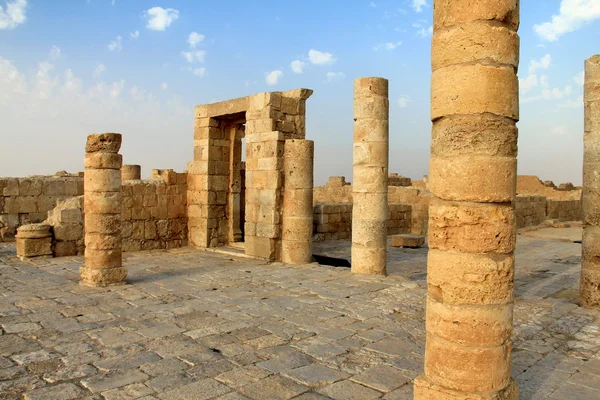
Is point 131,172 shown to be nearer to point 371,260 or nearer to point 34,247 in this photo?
point 34,247

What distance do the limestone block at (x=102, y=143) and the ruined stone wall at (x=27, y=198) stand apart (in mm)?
5242

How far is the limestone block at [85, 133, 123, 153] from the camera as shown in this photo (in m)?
8.97

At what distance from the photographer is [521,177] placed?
33469mm

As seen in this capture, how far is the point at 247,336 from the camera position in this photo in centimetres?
596

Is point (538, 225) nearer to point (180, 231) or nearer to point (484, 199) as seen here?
point (180, 231)

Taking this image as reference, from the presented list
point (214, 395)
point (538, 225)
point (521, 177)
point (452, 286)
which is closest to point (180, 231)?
point (214, 395)

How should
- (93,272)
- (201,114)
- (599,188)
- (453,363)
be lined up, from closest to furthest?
(453,363) < (599,188) < (93,272) < (201,114)

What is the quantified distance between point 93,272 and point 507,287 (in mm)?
7019

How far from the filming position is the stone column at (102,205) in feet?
29.3

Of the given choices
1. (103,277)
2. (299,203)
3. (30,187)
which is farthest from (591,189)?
(30,187)

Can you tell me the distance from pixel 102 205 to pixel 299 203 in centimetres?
434

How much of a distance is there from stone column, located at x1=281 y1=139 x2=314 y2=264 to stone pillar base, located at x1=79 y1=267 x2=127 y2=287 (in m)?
3.94

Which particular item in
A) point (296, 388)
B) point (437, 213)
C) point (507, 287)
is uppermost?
point (437, 213)

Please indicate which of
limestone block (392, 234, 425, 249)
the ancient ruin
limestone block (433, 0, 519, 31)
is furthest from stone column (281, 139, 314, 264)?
limestone block (433, 0, 519, 31)
